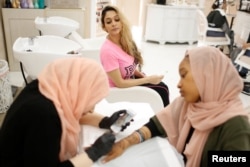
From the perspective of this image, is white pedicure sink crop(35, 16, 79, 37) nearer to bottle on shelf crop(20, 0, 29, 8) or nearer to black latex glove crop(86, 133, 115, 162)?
bottle on shelf crop(20, 0, 29, 8)

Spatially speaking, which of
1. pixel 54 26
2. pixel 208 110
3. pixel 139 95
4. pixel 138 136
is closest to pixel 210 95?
pixel 208 110

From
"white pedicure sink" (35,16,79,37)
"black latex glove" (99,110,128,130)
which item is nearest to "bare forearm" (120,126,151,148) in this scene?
"black latex glove" (99,110,128,130)

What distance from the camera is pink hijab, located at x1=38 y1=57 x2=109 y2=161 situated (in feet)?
2.85

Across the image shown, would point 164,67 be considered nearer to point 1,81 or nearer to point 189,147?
point 1,81

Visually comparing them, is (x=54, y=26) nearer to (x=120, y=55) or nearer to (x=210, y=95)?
(x=120, y=55)

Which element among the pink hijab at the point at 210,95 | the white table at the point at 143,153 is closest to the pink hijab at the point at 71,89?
the white table at the point at 143,153

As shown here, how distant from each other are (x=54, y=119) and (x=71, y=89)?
12 cm

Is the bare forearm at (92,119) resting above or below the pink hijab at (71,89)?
below

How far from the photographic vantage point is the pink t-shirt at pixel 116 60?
5.69ft

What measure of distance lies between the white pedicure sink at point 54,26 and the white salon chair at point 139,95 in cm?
124

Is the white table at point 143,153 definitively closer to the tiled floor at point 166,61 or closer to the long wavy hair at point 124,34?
the long wavy hair at point 124,34

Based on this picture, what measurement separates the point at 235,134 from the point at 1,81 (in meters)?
1.92

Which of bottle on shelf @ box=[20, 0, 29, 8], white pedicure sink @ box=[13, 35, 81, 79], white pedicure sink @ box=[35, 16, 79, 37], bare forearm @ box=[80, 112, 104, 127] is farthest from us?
bottle on shelf @ box=[20, 0, 29, 8]

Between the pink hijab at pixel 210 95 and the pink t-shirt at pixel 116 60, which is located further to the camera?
the pink t-shirt at pixel 116 60
